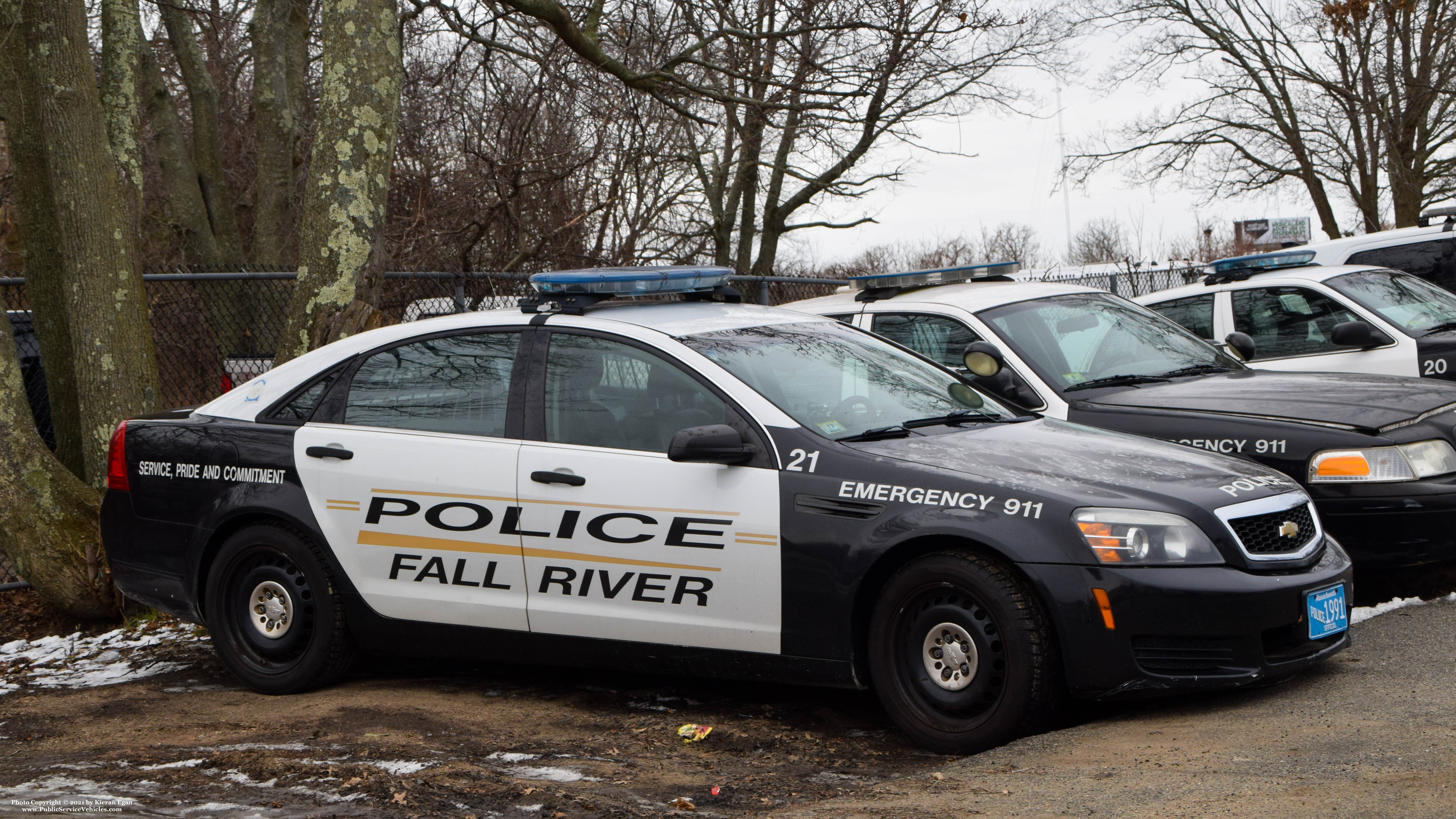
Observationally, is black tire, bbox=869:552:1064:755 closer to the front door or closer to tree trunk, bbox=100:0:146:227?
the front door

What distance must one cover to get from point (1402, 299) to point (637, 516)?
6.24 m

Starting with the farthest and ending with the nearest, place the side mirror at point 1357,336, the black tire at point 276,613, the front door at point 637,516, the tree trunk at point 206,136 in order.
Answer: the tree trunk at point 206,136
the side mirror at point 1357,336
the black tire at point 276,613
the front door at point 637,516

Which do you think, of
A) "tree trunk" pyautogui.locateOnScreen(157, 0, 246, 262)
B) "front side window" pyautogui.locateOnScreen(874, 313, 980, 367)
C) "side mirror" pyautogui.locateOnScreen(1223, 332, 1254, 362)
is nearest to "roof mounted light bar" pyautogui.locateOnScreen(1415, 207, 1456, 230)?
"side mirror" pyautogui.locateOnScreen(1223, 332, 1254, 362)

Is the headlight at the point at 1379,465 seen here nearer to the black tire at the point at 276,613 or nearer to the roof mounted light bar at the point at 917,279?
the roof mounted light bar at the point at 917,279

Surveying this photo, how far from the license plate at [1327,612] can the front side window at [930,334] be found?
2.54 meters

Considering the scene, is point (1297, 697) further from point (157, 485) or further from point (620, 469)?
point (157, 485)

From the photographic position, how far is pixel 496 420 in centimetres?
521

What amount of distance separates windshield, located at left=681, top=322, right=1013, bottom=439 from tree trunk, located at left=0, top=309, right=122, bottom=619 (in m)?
4.05

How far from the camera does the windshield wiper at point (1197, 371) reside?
6762 mm

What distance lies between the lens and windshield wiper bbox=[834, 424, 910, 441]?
4.72 m

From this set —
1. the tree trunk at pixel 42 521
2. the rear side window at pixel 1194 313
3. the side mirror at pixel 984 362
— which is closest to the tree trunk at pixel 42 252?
the tree trunk at pixel 42 521

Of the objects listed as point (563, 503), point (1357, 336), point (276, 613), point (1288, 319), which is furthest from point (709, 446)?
point (1288, 319)

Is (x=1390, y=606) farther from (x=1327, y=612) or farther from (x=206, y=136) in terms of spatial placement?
(x=206, y=136)

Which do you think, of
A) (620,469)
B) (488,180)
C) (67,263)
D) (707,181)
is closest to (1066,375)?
(620,469)
